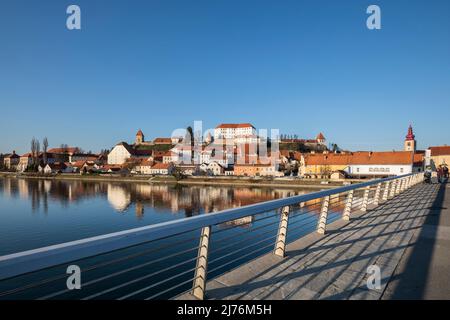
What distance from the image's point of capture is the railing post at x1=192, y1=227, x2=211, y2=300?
2.88 meters

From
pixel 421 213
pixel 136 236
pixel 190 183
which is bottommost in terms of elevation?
pixel 190 183

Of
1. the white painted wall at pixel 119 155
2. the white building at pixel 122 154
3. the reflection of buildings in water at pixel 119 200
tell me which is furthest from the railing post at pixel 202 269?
the white painted wall at pixel 119 155

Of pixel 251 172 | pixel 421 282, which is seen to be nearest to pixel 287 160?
pixel 251 172

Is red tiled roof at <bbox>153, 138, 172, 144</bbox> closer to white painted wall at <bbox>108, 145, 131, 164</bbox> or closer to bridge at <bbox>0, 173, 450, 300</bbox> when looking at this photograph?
white painted wall at <bbox>108, 145, 131, 164</bbox>

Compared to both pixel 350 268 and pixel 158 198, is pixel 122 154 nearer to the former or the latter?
pixel 158 198

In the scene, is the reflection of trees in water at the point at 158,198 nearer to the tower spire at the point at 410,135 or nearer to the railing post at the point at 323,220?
the railing post at the point at 323,220

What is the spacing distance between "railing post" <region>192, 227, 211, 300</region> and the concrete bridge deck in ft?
0.36

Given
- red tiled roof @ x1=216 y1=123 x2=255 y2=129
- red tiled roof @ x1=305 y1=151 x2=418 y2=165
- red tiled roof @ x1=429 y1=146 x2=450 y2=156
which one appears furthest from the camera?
red tiled roof @ x1=216 y1=123 x2=255 y2=129

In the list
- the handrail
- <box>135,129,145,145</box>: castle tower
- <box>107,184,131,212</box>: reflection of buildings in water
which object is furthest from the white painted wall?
the handrail

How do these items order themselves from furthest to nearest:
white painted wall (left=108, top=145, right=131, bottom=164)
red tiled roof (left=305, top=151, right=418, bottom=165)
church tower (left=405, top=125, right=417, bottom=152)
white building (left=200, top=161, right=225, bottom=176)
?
white painted wall (left=108, top=145, right=131, bottom=164), white building (left=200, top=161, right=225, bottom=176), church tower (left=405, top=125, right=417, bottom=152), red tiled roof (left=305, top=151, right=418, bottom=165)

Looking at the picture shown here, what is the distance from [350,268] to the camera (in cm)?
379
